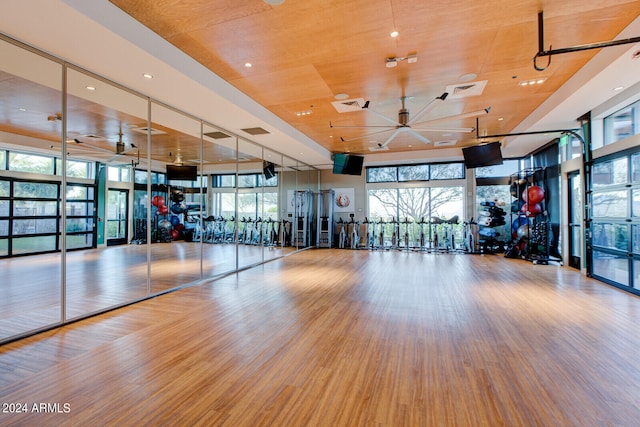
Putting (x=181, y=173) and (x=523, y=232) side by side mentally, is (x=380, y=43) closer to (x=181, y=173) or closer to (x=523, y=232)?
(x=523, y=232)

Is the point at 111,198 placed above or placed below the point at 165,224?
above

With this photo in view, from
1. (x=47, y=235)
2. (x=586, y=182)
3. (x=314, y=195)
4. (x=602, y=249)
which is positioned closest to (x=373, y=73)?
(x=586, y=182)

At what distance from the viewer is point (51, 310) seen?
4270 mm

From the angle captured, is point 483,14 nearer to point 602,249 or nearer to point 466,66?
point 466,66

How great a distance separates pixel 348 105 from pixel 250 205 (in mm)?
5434

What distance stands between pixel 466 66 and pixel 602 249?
16.1 ft

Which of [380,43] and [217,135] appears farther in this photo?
[217,135]

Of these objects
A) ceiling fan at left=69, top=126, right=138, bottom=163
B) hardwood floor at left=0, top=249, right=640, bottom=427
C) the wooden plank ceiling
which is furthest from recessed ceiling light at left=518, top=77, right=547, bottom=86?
ceiling fan at left=69, top=126, right=138, bottom=163

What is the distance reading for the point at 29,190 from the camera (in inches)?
376

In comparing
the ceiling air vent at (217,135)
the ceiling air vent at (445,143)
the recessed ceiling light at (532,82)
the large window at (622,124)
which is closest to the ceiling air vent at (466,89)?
the recessed ceiling light at (532,82)

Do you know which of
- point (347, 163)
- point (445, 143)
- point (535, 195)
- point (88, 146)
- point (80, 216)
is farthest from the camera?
point (80, 216)

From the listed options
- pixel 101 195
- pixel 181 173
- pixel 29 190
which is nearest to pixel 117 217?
pixel 101 195

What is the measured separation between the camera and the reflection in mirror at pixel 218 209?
758cm

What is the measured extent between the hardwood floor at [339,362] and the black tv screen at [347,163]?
6405 millimetres
